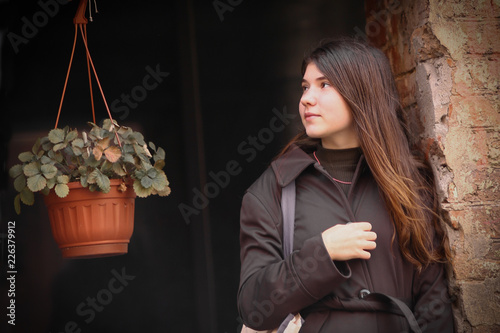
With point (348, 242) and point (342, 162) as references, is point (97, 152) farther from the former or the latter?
point (348, 242)

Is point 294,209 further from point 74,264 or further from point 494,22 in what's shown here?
point 74,264

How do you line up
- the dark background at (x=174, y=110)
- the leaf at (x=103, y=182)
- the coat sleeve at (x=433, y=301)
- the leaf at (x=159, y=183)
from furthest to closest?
1. the dark background at (x=174, y=110)
2. the leaf at (x=159, y=183)
3. the leaf at (x=103, y=182)
4. the coat sleeve at (x=433, y=301)

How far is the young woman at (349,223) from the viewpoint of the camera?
2152 millimetres

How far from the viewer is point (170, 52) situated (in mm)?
3645

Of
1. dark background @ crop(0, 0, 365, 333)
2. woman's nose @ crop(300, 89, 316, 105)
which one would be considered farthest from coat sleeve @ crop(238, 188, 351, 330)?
dark background @ crop(0, 0, 365, 333)

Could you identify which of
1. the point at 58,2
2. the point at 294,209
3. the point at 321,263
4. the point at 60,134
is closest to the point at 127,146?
the point at 60,134

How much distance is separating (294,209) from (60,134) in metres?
1.04

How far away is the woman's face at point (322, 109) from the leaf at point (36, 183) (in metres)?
1.07

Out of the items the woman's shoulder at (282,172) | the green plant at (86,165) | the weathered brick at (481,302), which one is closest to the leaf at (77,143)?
the green plant at (86,165)

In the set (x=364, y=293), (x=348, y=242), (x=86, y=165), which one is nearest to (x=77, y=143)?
(x=86, y=165)

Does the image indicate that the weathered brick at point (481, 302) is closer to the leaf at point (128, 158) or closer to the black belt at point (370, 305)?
the black belt at point (370, 305)

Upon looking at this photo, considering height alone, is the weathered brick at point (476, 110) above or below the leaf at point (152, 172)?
above

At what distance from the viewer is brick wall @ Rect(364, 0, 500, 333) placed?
231 cm

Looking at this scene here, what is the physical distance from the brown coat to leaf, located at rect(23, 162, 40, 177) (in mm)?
867
